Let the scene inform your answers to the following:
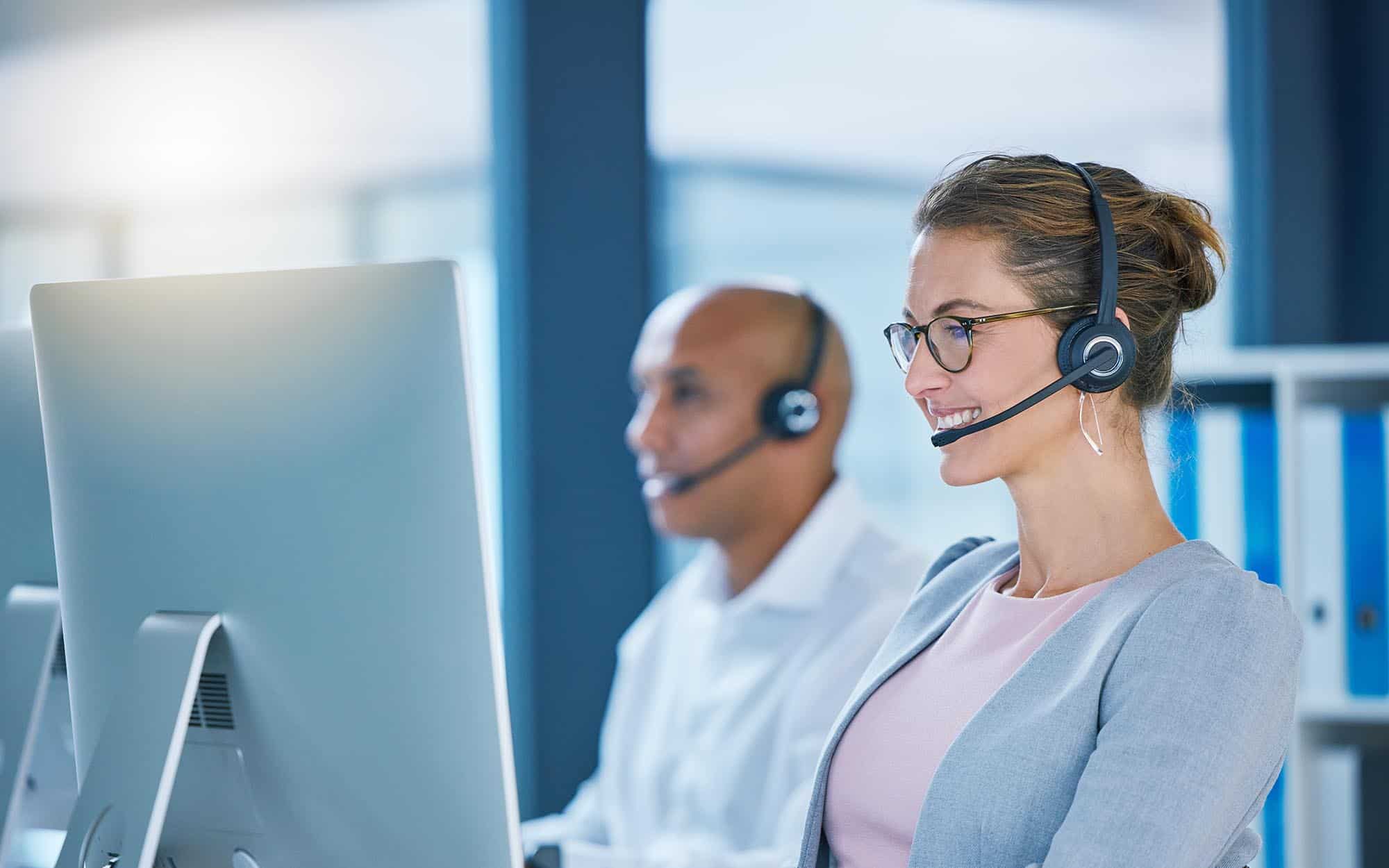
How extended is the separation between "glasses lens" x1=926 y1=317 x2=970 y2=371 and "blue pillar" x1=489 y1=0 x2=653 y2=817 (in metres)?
1.53

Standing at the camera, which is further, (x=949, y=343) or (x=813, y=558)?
(x=813, y=558)

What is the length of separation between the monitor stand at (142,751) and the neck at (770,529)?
116 cm

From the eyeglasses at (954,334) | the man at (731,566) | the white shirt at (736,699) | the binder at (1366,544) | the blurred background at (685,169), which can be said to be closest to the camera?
the eyeglasses at (954,334)

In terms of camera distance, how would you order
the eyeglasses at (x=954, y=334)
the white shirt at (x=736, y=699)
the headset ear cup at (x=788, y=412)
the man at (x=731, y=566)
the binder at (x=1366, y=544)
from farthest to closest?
the binder at (x=1366, y=544) < the headset ear cup at (x=788, y=412) < the man at (x=731, y=566) < the white shirt at (x=736, y=699) < the eyeglasses at (x=954, y=334)

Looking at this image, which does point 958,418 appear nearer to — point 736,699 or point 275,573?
point 275,573

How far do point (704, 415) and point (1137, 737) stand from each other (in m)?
1.18

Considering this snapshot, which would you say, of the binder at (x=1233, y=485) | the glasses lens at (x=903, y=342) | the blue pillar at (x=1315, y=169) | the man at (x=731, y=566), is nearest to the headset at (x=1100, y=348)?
the glasses lens at (x=903, y=342)

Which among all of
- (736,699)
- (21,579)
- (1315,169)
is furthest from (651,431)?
(1315,169)

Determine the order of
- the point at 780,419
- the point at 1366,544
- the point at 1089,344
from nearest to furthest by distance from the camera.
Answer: the point at 1089,344, the point at 780,419, the point at 1366,544

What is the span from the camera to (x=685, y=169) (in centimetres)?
280

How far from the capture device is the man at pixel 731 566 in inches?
72.7

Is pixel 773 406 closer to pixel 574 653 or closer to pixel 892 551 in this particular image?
pixel 892 551

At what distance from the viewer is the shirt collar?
1.89m

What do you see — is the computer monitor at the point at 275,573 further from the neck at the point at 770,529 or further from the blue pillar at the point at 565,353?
the blue pillar at the point at 565,353
